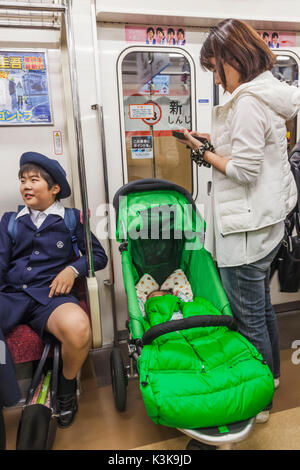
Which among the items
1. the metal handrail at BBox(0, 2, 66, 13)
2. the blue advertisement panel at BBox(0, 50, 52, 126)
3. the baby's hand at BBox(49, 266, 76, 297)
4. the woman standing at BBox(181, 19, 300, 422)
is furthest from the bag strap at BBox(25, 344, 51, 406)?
the metal handrail at BBox(0, 2, 66, 13)

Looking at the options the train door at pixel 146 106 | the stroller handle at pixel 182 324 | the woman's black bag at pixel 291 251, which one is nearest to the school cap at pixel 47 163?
the train door at pixel 146 106

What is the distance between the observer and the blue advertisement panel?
2396 mm

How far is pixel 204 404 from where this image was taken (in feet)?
4.63

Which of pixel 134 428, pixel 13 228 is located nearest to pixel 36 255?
pixel 13 228

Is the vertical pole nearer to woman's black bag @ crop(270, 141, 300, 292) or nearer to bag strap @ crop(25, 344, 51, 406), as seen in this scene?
bag strap @ crop(25, 344, 51, 406)

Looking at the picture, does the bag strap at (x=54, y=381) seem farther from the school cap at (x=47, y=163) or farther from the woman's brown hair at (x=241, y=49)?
the woman's brown hair at (x=241, y=49)

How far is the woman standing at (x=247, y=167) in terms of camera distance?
150 centimetres

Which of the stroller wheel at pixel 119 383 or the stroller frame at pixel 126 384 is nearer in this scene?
the stroller frame at pixel 126 384

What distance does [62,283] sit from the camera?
206cm

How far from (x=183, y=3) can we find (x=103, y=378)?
2.74 meters

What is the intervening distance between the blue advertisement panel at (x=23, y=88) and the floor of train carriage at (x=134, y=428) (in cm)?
192

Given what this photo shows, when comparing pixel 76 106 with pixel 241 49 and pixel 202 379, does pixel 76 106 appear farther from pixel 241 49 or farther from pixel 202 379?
pixel 202 379

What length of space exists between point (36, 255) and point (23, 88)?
1200 mm

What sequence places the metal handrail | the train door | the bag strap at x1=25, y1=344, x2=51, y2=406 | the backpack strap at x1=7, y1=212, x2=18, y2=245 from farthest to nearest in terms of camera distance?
the train door → the backpack strap at x1=7, y1=212, x2=18, y2=245 → the bag strap at x1=25, y1=344, x2=51, y2=406 → the metal handrail
